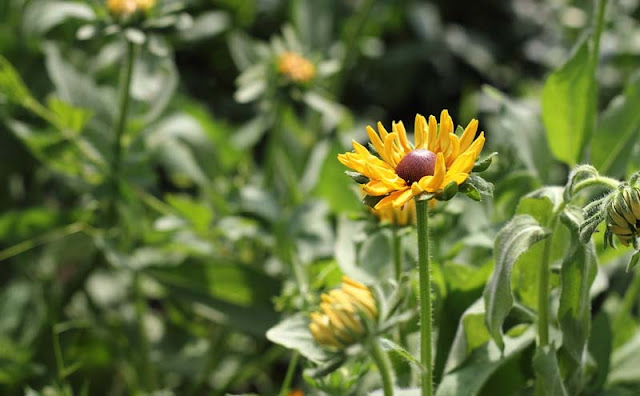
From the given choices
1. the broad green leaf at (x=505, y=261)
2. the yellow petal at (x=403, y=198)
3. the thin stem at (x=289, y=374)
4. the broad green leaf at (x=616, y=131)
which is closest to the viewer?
the yellow petal at (x=403, y=198)

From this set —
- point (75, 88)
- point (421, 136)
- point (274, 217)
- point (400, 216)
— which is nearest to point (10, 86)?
point (75, 88)

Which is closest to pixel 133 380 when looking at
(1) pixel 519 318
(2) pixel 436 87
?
(1) pixel 519 318

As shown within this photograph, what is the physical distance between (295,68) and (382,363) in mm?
784

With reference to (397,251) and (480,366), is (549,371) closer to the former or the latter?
(480,366)

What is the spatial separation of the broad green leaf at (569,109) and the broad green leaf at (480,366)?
0.90 ft

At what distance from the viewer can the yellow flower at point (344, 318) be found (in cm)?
83

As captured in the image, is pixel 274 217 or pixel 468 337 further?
pixel 274 217

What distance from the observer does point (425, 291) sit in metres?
0.85

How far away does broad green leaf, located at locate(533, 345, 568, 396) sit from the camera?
3.04ft

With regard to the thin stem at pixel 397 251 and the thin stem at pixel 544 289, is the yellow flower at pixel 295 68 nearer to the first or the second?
the thin stem at pixel 397 251

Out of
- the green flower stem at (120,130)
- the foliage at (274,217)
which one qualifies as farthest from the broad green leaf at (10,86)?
the green flower stem at (120,130)

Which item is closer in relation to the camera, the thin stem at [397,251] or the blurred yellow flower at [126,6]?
the thin stem at [397,251]

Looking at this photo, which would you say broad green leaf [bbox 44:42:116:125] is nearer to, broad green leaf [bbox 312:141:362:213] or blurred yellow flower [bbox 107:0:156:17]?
blurred yellow flower [bbox 107:0:156:17]

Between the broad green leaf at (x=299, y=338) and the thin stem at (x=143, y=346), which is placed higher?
the broad green leaf at (x=299, y=338)
